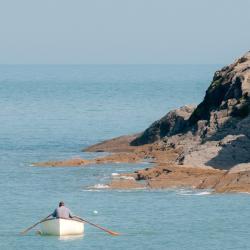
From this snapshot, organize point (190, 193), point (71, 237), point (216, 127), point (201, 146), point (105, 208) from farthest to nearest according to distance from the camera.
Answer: point (216, 127)
point (201, 146)
point (190, 193)
point (105, 208)
point (71, 237)

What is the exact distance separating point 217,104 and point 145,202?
870 inches

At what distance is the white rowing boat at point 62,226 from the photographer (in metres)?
50.5

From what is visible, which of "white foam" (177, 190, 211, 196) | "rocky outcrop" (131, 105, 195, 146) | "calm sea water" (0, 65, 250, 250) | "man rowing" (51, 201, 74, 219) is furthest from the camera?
"rocky outcrop" (131, 105, 195, 146)

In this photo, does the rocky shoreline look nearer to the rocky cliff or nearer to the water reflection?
the rocky cliff

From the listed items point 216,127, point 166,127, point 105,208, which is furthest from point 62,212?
point 166,127

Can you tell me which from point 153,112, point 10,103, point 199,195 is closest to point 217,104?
point 199,195

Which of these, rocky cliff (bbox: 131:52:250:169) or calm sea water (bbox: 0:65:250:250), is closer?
calm sea water (bbox: 0:65:250:250)

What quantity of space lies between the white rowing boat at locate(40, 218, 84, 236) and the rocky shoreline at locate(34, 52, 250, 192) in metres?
10.4

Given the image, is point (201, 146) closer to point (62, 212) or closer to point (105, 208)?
point (105, 208)

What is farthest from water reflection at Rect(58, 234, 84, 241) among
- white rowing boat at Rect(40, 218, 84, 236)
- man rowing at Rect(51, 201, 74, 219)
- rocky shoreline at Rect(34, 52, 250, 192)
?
rocky shoreline at Rect(34, 52, 250, 192)

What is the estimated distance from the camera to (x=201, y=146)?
230 ft

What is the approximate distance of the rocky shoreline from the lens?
2450 inches

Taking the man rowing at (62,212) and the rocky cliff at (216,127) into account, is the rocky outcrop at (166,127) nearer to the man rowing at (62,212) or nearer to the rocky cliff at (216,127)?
the rocky cliff at (216,127)

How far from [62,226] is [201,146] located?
20.6 m
